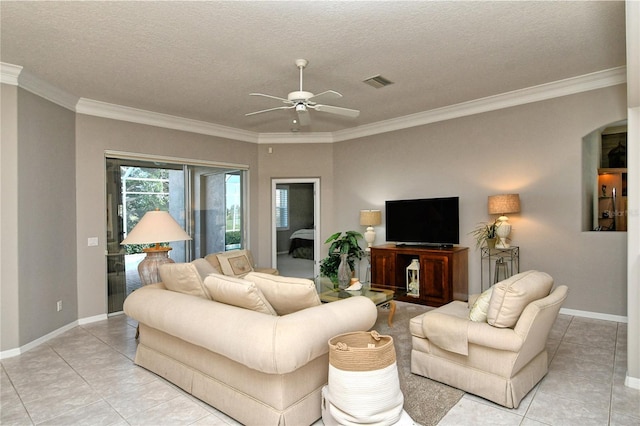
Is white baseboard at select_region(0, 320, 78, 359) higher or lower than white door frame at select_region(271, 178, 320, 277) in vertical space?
lower

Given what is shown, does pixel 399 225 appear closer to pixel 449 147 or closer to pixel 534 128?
pixel 449 147

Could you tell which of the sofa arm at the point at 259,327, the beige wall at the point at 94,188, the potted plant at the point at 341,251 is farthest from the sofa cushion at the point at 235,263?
the sofa arm at the point at 259,327

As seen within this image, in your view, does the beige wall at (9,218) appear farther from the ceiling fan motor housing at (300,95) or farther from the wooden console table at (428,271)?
the wooden console table at (428,271)

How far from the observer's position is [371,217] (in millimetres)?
5980

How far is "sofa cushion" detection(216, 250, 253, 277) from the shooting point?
493 cm

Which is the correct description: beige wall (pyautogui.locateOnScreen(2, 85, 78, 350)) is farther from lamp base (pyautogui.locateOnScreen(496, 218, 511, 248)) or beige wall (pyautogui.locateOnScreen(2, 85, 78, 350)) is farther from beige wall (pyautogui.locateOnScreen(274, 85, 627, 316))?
A: lamp base (pyautogui.locateOnScreen(496, 218, 511, 248))

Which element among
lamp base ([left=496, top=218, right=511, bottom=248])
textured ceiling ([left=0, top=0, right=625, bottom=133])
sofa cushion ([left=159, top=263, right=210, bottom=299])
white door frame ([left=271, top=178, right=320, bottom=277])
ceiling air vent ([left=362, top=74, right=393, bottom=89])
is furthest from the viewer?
white door frame ([left=271, top=178, right=320, bottom=277])

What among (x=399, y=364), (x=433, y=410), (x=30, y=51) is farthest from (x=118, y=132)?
(x=433, y=410)

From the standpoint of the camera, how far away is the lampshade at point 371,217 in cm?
598

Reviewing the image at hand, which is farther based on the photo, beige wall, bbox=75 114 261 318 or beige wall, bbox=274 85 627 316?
beige wall, bbox=75 114 261 318

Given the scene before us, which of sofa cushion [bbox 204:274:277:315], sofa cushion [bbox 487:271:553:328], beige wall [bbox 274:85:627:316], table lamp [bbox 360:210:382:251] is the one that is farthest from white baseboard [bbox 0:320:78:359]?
beige wall [bbox 274:85:627:316]

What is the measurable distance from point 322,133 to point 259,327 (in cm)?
512

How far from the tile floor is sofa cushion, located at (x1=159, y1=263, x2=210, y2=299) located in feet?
2.43

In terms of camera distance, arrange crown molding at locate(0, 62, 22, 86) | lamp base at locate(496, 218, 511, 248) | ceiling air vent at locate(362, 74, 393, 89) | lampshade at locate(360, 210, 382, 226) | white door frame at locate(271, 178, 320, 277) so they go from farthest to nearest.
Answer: white door frame at locate(271, 178, 320, 277), lampshade at locate(360, 210, 382, 226), lamp base at locate(496, 218, 511, 248), ceiling air vent at locate(362, 74, 393, 89), crown molding at locate(0, 62, 22, 86)
